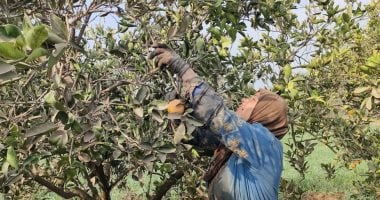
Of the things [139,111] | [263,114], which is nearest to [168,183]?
[263,114]

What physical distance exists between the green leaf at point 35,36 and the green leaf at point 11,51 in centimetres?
2

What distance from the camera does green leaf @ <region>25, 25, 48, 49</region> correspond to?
3.07ft

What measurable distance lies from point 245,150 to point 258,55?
1.03 metres

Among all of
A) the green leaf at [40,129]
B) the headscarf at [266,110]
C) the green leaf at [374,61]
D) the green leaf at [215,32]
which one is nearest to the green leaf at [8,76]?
the green leaf at [40,129]

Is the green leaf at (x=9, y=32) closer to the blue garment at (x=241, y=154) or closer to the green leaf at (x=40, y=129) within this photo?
the green leaf at (x=40, y=129)

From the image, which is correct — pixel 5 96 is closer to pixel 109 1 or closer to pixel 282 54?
pixel 109 1

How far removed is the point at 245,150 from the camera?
6.77ft

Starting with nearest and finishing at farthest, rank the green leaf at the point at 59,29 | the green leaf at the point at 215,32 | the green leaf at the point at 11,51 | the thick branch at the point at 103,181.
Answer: the green leaf at the point at 11,51 < the green leaf at the point at 59,29 < the green leaf at the point at 215,32 < the thick branch at the point at 103,181

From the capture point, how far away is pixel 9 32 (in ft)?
3.11

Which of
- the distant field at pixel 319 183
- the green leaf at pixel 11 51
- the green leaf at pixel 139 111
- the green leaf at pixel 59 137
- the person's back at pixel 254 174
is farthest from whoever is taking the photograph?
the distant field at pixel 319 183

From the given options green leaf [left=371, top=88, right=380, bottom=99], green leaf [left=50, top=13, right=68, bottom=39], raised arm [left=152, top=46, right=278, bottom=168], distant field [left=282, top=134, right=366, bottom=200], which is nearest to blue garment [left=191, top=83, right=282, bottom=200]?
raised arm [left=152, top=46, right=278, bottom=168]

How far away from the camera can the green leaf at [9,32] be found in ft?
3.09

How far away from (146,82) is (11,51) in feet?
4.52

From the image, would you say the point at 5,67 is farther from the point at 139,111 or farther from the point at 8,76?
the point at 139,111
